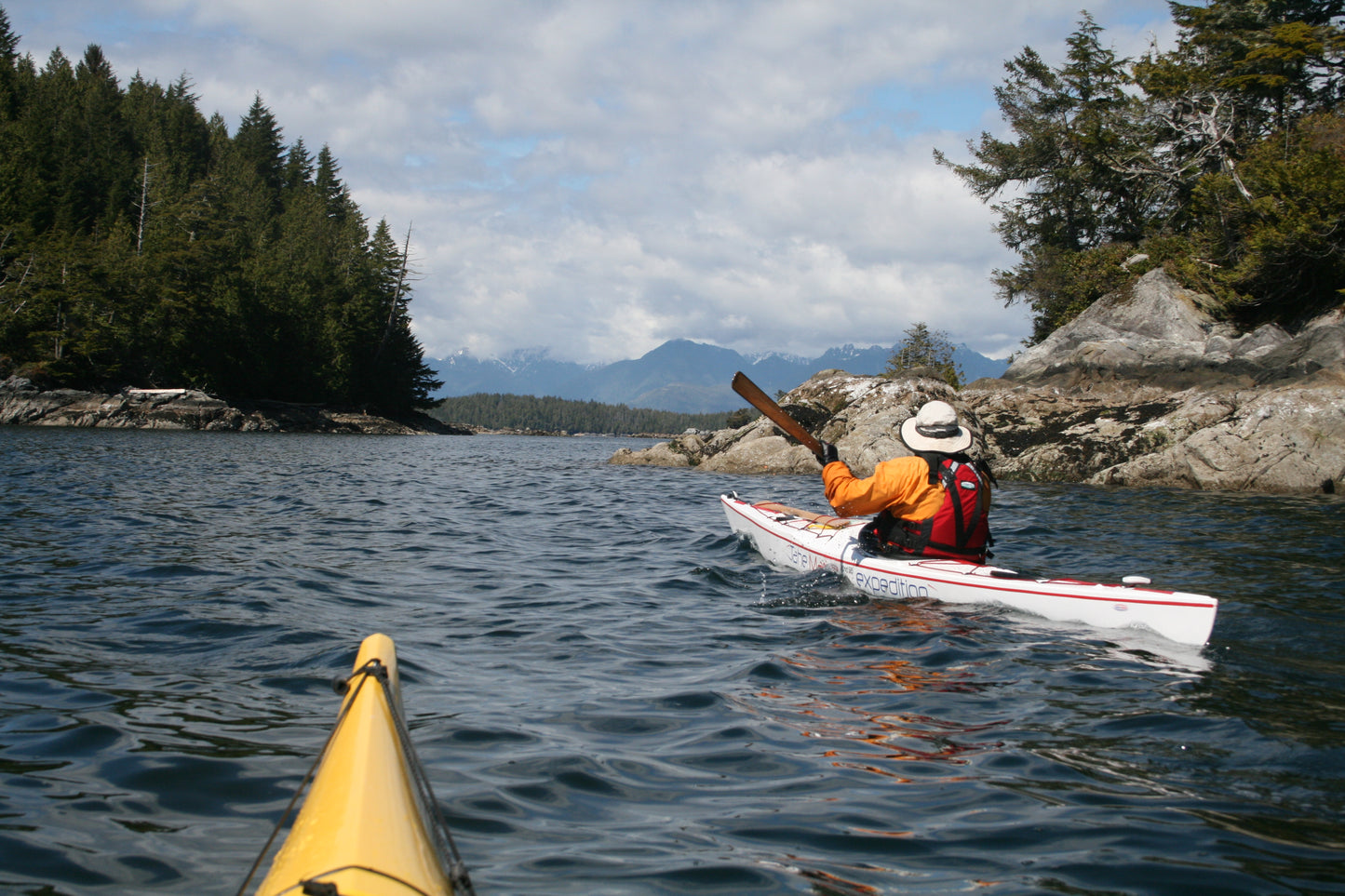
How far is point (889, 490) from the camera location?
663 cm

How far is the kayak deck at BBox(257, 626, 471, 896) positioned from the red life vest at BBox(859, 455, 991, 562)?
5.08 meters

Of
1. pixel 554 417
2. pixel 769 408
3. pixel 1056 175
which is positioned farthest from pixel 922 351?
pixel 554 417

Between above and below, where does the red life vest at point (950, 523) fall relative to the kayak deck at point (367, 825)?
above

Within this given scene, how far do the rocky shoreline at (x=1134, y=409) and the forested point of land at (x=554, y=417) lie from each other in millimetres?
94259

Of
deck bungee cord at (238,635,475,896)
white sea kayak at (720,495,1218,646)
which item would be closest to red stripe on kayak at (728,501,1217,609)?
white sea kayak at (720,495,1218,646)

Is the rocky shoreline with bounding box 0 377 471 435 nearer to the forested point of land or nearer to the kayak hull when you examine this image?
the kayak hull

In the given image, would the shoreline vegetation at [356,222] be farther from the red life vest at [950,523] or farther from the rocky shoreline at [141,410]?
the red life vest at [950,523]

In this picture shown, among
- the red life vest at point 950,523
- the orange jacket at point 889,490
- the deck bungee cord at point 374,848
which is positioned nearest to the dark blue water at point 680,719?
the deck bungee cord at point 374,848

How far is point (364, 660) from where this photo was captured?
2.87m

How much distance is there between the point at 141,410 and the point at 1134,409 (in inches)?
1445

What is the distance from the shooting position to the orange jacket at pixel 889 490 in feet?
21.6

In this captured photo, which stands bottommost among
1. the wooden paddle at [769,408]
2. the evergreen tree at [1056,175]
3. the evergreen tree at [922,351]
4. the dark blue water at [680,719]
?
the dark blue water at [680,719]

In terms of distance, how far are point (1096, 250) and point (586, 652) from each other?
80.5 ft

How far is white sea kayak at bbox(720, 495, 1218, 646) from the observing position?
5.22m
